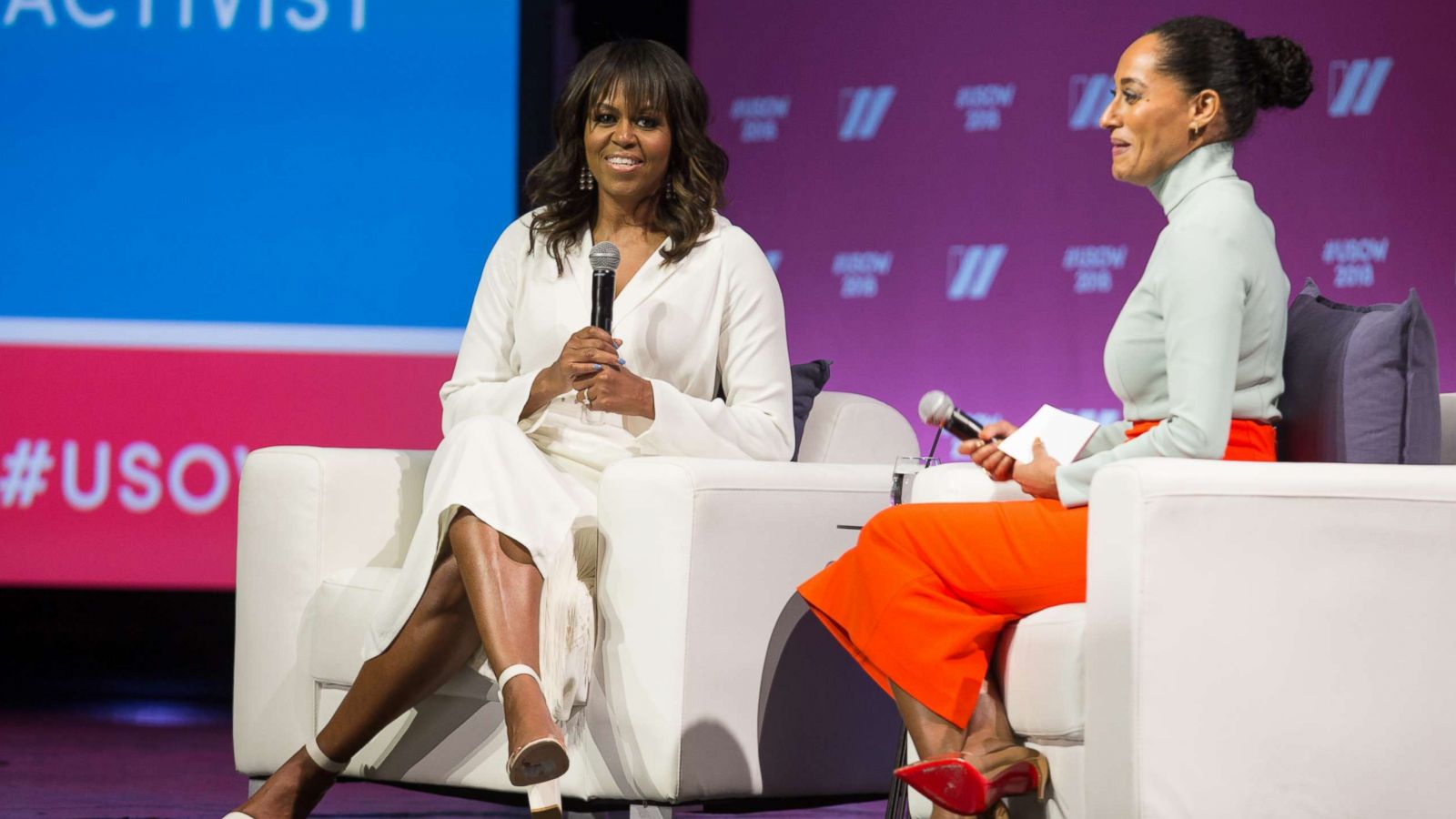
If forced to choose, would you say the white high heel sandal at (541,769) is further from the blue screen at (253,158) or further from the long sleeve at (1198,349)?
the blue screen at (253,158)

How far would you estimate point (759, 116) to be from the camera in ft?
17.1

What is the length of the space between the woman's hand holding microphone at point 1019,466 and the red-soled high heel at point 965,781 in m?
0.38

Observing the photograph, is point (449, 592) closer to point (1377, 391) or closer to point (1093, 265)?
point (1377, 391)

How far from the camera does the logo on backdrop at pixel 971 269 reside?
4965mm

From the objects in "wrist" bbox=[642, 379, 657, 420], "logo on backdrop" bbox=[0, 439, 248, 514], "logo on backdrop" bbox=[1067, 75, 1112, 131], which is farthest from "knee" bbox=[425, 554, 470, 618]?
"logo on backdrop" bbox=[1067, 75, 1112, 131]

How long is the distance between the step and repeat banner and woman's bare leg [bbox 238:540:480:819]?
201cm

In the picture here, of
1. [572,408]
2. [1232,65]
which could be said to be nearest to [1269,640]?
[1232,65]

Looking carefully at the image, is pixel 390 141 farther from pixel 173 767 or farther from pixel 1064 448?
pixel 1064 448

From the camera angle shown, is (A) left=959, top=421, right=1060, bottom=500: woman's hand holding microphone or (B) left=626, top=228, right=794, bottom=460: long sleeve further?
(B) left=626, top=228, right=794, bottom=460: long sleeve

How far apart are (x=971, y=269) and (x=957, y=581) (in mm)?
A: 2779

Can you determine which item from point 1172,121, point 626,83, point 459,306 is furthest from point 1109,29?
point 1172,121

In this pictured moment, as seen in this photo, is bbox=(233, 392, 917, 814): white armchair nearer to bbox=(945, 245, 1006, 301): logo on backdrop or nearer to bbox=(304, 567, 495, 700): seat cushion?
bbox=(304, 567, 495, 700): seat cushion

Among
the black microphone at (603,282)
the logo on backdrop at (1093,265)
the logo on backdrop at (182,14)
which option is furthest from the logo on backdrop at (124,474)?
the logo on backdrop at (1093,265)

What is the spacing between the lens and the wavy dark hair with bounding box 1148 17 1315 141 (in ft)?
7.80
